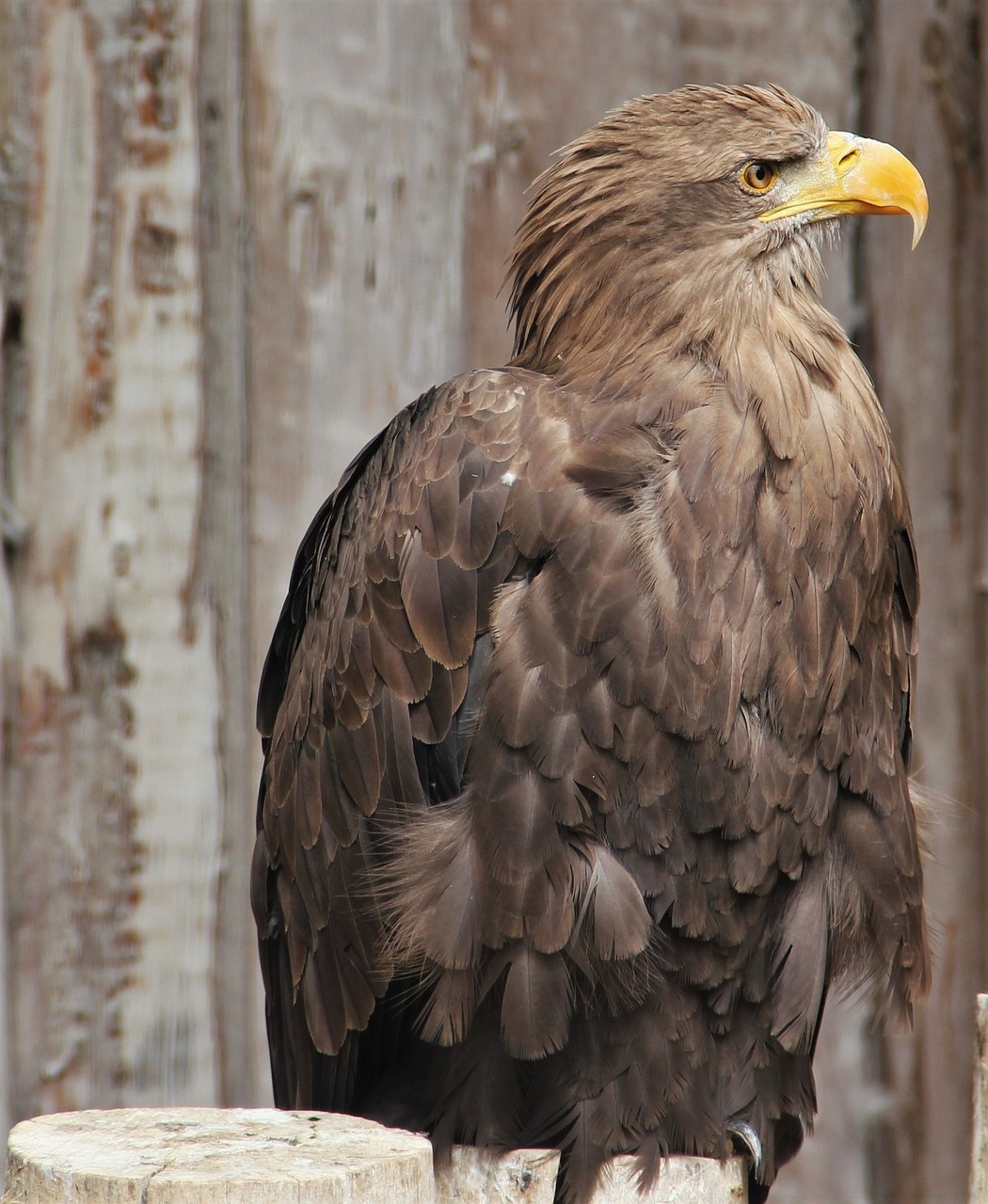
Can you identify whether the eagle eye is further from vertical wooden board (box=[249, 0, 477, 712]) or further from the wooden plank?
the wooden plank

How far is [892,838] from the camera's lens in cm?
294

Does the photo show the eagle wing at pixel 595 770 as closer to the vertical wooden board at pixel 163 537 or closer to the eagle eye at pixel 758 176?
the eagle eye at pixel 758 176

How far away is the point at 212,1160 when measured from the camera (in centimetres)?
168

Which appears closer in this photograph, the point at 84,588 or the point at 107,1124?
the point at 107,1124

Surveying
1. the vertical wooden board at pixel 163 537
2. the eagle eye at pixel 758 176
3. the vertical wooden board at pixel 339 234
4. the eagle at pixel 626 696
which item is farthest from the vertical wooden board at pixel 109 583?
the eagle eye at pixel 758 176

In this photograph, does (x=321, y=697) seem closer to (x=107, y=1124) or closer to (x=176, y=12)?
(x=107, y=1124)

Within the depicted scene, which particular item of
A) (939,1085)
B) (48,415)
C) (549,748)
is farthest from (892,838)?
(48,415)

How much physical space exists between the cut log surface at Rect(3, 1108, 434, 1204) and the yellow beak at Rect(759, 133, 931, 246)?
1819 millimetres

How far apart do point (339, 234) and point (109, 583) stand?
96cm

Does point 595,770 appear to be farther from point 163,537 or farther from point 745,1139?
point 163,537

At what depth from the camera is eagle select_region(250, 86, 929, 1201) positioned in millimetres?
2676

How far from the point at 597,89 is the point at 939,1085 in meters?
2.72

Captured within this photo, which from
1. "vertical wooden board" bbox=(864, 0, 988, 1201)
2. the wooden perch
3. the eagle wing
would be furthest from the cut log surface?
"vertical wooden board" bbox=(864, 0, 988, 1201)

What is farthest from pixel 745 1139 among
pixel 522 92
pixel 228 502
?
pixel 522 92
